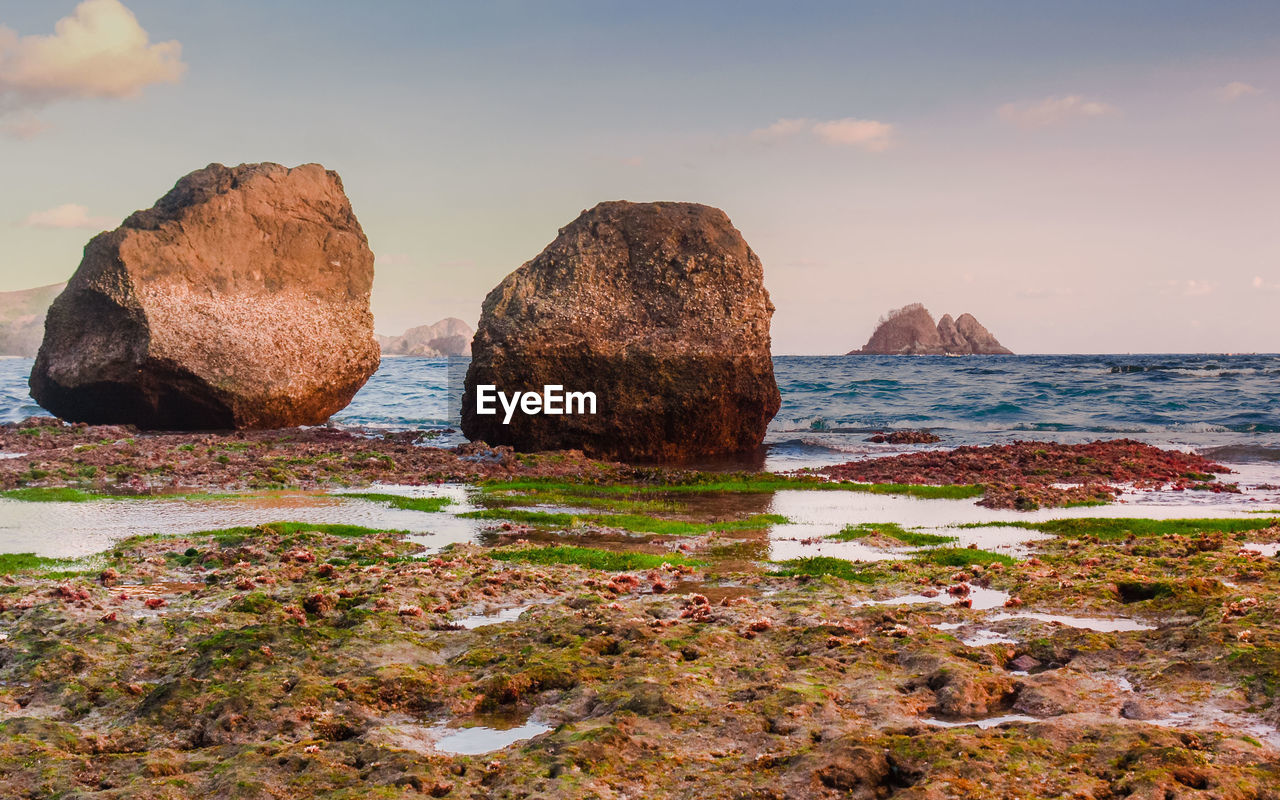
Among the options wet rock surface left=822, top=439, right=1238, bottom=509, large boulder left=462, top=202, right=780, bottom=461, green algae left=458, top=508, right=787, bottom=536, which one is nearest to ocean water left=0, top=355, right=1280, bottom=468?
wet rock surface left=822, top=439, right=1238, bottom=509

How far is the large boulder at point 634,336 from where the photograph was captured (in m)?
27.4

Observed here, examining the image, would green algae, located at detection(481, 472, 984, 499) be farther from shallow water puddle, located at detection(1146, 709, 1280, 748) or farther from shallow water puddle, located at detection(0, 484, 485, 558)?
shallow water puddle, located at detection(1146, 709, 1280, 748)

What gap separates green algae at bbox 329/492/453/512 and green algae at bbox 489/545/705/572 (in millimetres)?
5781

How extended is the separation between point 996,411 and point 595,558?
1595 inches

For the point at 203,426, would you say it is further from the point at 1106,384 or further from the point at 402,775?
the point at 1106,384

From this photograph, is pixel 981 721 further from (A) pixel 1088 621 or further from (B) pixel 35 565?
(B) pixel 35 565

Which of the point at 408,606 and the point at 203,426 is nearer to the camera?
the point at 408,606

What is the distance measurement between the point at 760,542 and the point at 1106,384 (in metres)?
54.6

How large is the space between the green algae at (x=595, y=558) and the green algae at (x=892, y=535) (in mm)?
3620

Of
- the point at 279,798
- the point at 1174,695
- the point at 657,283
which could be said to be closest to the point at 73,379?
the point at 657,283

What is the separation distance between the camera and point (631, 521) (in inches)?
685

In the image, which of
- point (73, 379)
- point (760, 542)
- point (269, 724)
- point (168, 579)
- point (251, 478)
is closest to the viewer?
point (269, 724)

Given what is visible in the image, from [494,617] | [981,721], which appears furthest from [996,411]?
[981,721]

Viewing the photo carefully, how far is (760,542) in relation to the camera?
1536 centimetres
